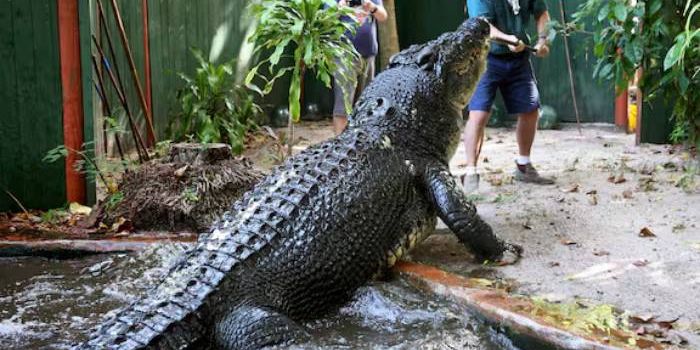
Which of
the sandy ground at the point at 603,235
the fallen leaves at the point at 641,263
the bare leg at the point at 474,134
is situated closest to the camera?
the sandy ground at the point at 603,235

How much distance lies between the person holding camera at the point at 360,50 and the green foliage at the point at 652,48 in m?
2.28

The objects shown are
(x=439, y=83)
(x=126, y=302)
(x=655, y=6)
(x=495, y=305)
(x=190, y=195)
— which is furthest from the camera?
(x=655, y=6)

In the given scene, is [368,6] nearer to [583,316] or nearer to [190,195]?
[190,195]

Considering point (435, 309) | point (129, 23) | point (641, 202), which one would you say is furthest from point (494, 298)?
point (129, 23)

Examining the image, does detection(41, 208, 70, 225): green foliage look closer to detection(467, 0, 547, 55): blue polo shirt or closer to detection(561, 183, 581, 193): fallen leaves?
detection(467, 0, 547, 55): blue polo shirt


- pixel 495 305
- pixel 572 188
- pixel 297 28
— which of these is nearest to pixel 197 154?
pixel 297 28

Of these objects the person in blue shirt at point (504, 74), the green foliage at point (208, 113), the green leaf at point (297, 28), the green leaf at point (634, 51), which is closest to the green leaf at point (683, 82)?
the green leaf at point (634, 51)

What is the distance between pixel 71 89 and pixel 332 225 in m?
3.00

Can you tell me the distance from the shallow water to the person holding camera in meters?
3.19

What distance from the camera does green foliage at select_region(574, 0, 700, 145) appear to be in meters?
5.39

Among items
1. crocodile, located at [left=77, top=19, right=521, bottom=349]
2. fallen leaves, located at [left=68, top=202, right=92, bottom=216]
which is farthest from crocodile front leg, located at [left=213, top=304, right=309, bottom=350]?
fallen leaves, located at [left=68, top=202, right=92, bottom=216]

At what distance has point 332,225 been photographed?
12.5ft

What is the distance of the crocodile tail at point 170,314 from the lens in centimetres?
294

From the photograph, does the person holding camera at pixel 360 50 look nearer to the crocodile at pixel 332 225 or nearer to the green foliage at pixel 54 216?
the crocodile at pixel 332 225
